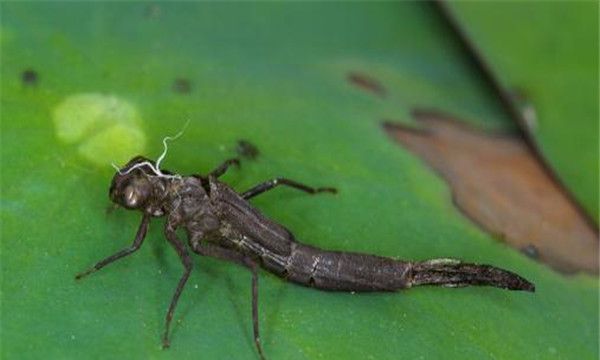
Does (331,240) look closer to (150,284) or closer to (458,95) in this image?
(150,284)

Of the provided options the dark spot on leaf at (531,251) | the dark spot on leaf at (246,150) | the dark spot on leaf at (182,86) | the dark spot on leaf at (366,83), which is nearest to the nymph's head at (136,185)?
the dark spot on leaf at (246,150)

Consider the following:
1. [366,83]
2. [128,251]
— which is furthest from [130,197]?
[366,83]

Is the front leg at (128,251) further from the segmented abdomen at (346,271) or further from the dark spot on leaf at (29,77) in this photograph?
the dark spot on leaf at (29,77)

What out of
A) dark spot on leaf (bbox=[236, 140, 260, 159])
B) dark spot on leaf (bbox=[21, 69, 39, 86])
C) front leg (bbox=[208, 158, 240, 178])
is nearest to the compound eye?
front leg (bbox=[208, 158, 240, 178])

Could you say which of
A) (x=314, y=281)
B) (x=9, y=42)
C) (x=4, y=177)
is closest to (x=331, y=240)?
(x=314, y=281)

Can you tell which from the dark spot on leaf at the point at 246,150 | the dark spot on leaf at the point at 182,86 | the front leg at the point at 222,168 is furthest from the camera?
the dark spot on leaf at the point at 182,86

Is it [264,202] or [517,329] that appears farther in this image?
[264,202]

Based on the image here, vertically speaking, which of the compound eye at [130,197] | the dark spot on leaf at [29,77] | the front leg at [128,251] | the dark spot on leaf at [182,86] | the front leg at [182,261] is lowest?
the front leg at [182,261]
